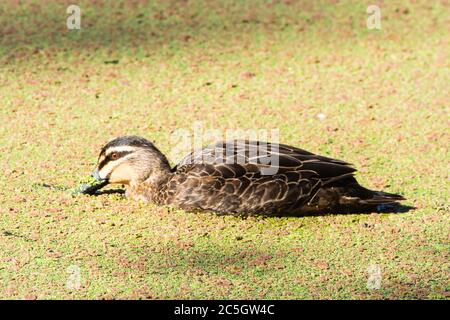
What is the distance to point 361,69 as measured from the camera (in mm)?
7898

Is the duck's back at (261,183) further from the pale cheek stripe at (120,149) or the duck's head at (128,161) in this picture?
the pale cheek stripe at (120,149)

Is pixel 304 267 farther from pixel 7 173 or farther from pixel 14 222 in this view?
pixel 7 173

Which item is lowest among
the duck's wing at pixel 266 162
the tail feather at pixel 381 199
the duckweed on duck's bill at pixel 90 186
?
the tail feather at pixel 381 199

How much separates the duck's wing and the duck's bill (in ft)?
1.83

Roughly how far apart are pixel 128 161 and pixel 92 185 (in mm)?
265

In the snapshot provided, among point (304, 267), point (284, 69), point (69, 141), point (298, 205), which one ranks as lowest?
point (304, 267)

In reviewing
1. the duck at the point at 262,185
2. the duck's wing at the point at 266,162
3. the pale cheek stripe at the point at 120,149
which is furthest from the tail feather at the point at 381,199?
the pale cheek stripe at the point at 120,149

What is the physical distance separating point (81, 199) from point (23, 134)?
3.62ft

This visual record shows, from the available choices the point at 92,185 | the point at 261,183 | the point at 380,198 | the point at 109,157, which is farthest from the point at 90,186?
the point at 380,198

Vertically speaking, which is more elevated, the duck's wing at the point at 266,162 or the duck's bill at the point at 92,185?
the duck's wing at the point at 266,162

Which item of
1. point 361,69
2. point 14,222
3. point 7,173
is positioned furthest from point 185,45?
point 14,222

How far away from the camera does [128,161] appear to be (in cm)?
581

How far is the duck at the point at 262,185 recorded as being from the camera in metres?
5.45

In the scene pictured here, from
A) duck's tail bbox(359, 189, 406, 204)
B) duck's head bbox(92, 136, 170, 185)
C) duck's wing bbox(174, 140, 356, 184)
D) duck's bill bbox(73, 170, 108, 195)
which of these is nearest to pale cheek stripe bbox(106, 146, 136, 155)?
duck's head bbox(92, 136, 170, 185)
